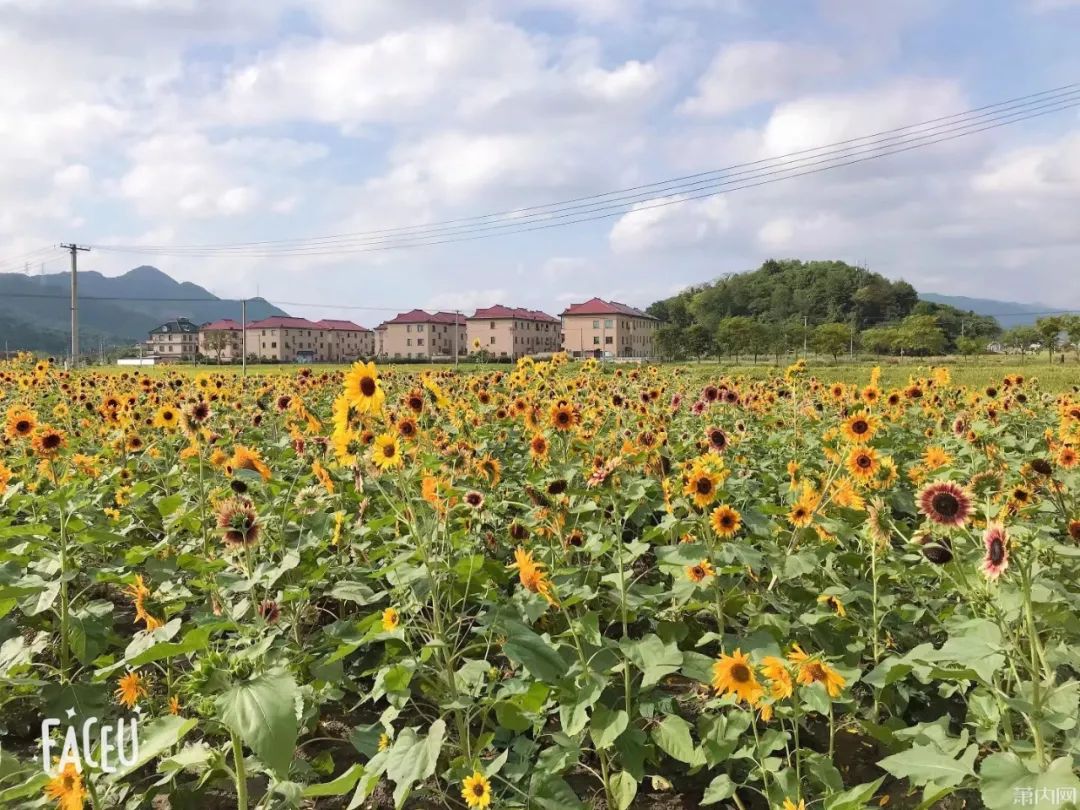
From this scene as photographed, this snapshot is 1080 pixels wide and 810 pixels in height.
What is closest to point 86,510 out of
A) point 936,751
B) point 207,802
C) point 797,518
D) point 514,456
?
point 207,802

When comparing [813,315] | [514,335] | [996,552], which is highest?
[813,315]

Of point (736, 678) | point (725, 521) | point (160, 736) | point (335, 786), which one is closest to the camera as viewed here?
point (160, 736)

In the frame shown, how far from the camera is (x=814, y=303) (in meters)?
113

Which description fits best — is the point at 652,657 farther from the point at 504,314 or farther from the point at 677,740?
the point at 504,314

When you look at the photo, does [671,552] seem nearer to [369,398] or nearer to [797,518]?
[797,518]

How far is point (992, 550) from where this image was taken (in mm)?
1910

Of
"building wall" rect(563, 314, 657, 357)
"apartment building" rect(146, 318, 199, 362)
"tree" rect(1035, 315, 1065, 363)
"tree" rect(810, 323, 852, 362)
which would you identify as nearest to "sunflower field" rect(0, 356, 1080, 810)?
"tree" rect(810, 323, 852, 362)

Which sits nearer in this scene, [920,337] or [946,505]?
[946,505]

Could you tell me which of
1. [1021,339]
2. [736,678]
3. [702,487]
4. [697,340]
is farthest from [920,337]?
[736,678]

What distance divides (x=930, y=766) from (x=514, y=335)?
94.5 meters

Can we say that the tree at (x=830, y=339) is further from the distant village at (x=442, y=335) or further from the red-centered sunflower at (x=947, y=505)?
the red-centered sunflower at (x=947, y=505)

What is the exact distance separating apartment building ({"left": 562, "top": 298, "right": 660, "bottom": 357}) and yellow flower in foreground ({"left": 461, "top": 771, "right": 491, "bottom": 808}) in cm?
8703

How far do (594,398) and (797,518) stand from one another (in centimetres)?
350
